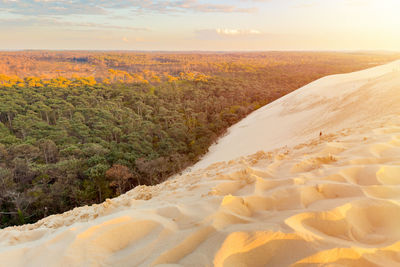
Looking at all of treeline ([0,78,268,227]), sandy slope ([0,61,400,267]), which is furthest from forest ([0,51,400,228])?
sandy slope ([0,61,400,267])

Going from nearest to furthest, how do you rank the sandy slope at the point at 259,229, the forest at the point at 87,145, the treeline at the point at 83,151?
1. the sandy slope at the point at 259,229
2. the treeline at the point at 83,151
3. the forest at the point at 87,145

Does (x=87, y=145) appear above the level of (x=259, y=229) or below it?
below

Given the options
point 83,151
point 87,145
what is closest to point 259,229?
point 83,151

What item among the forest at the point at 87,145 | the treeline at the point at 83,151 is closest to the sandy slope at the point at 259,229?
the treeline at the point at 83,151

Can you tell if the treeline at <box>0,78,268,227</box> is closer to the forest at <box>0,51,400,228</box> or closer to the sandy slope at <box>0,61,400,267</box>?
the forest at <box>0,51,400,228</box>

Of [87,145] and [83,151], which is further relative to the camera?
[87,145]

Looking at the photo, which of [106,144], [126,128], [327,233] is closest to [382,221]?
[327,233]

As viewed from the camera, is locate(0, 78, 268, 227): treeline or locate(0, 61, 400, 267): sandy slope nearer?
locate(0, 61, 400, 267): sandy slope

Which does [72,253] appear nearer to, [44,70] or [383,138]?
[383,138]

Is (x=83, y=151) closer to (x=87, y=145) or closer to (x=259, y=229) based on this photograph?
(x=87, y=145)

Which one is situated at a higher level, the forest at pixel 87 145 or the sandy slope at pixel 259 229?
the sandy slope at pixel 259 229

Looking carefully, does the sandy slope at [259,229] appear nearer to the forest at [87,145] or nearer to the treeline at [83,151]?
the treeline at [83,151]

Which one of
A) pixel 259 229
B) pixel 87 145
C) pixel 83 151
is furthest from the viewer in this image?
pixel 87 145
